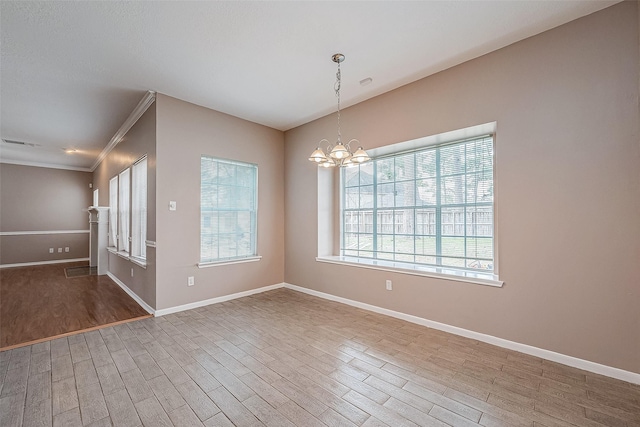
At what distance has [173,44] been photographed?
2537 millimetres

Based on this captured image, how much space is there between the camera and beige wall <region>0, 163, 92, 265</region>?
7.14 meters

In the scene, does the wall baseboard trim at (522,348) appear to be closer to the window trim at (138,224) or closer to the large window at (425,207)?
the large window at (425,207)

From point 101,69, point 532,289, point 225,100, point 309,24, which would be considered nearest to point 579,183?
point 532,289

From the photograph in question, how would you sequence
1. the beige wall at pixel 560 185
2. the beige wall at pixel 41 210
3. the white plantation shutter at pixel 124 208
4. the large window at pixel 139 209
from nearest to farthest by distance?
the beige wall at pixel 560 185, the large window at pixel 139 209, the white plantation shutter at pixel 124 208, the beige wall at pixel 41 210

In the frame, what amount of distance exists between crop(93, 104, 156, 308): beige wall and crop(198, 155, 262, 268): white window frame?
0.61 meters

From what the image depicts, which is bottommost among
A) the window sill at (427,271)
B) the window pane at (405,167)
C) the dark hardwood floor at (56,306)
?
the dark hardwood floor at (56,306)

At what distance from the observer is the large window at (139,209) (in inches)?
162

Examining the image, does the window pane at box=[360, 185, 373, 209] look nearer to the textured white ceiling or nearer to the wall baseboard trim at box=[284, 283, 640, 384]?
the textured white ceiling

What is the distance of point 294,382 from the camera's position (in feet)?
6.85

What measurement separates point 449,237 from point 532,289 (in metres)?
1.01

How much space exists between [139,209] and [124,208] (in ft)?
4.03

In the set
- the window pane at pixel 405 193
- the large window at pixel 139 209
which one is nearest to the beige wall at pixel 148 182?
the large window at pixel 139 209

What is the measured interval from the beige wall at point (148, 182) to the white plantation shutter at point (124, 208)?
A: 0.17 metres

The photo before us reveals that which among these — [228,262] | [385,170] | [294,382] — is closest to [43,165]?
[228,262]
